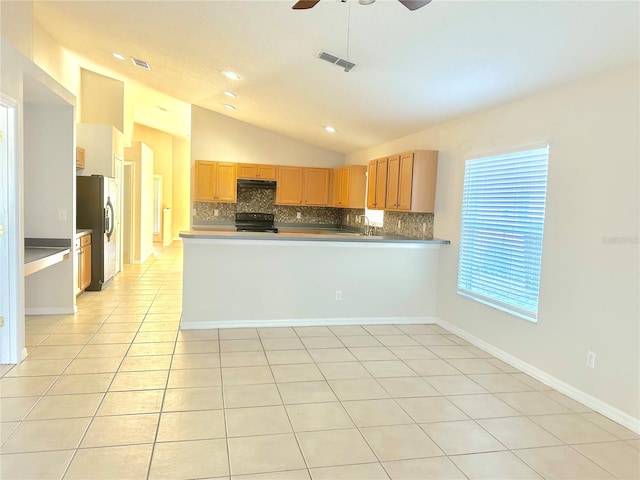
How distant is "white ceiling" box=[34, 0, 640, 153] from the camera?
2.62 m

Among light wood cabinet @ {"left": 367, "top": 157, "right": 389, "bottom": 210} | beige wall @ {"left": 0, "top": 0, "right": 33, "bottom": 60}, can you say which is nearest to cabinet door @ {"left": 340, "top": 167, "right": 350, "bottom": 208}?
light wood cabinet @ {"left": 367, "top": 157, "right": 389, "bottom": 210}

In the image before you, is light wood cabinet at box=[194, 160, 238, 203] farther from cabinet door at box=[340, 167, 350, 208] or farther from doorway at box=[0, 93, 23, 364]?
doorway at box=[0, 93, 23, 364]

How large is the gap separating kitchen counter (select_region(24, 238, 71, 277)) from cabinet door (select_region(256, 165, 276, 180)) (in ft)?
12.4

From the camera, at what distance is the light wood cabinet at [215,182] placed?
7.68 metres

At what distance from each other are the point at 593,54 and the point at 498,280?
203 cm

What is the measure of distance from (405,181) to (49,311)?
14.7 feet

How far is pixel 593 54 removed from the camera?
2746 millimetres

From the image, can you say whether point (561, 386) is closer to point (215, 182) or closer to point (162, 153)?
point (215, 182)

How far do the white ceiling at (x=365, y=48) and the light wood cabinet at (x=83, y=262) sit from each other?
8.31 feet

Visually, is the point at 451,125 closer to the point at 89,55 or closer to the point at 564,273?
the point at 564,273

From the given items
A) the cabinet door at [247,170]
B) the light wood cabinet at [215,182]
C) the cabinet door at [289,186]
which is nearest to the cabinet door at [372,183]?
the cabinet door at [289,186]

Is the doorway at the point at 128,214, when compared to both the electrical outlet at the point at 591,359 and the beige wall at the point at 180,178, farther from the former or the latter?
the electrical outlet at the point at 591,359

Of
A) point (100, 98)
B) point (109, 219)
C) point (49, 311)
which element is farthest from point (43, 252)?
point (100, 98)

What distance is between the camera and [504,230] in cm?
392
